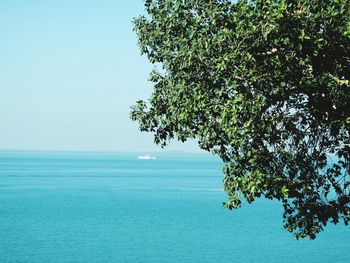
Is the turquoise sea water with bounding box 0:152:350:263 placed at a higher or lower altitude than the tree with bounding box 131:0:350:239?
lower

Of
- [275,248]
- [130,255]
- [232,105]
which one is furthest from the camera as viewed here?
[275,248]

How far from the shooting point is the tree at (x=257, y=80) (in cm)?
1130

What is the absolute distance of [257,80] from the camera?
11430 millimetres

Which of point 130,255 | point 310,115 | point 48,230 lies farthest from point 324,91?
point 48,230

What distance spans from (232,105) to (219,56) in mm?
1287

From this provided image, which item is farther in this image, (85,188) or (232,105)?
(85,188)

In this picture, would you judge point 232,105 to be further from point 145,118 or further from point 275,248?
point 275,248

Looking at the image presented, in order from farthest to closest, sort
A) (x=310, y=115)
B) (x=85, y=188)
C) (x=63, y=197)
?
(x=85, y=188), (x=63, y=197), (x=310, y=115)

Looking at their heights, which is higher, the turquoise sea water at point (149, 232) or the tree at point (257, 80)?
the tree at point (257, 80)

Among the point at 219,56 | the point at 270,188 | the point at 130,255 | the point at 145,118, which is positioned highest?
the point at 219,56

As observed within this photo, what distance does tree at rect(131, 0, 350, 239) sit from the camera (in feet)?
37.1

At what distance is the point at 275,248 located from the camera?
43.5 m

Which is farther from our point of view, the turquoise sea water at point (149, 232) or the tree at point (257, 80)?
the turquoise sea water at point (149, 232)

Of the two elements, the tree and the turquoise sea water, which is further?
the turquoise sea water
